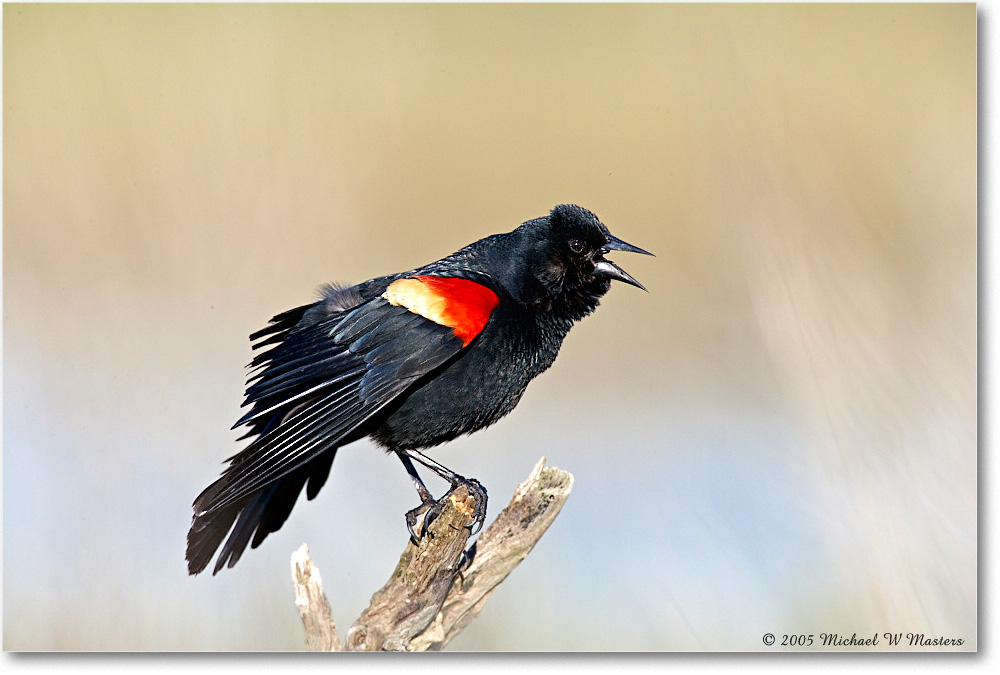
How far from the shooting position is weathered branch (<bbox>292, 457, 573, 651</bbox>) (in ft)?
6.80

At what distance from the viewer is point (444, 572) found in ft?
6.84

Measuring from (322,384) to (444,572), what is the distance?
0.57 metres

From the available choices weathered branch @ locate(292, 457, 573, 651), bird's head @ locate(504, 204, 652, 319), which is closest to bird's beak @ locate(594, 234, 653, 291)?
bird's head @ locate(504, 204, 652, 319)

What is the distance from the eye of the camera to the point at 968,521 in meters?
2.57

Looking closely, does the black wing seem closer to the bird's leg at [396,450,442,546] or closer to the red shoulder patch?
the red shoulder patch

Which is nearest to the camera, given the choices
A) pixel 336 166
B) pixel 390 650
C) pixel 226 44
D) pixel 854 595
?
pixel 390 650

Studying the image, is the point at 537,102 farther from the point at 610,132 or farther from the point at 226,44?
the point at 226,44

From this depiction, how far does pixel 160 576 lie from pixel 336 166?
4.87 feet

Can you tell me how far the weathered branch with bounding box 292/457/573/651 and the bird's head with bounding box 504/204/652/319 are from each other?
1.86 ft

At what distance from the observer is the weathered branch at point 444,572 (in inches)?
81.6

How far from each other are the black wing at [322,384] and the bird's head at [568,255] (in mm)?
384

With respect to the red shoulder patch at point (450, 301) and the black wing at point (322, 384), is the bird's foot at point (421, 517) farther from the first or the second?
the red shoulder patch at point (450, 301)

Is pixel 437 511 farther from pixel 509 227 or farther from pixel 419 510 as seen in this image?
pixel 509 227

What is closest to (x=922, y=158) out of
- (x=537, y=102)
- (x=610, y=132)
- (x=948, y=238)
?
(x=948, y=238)
